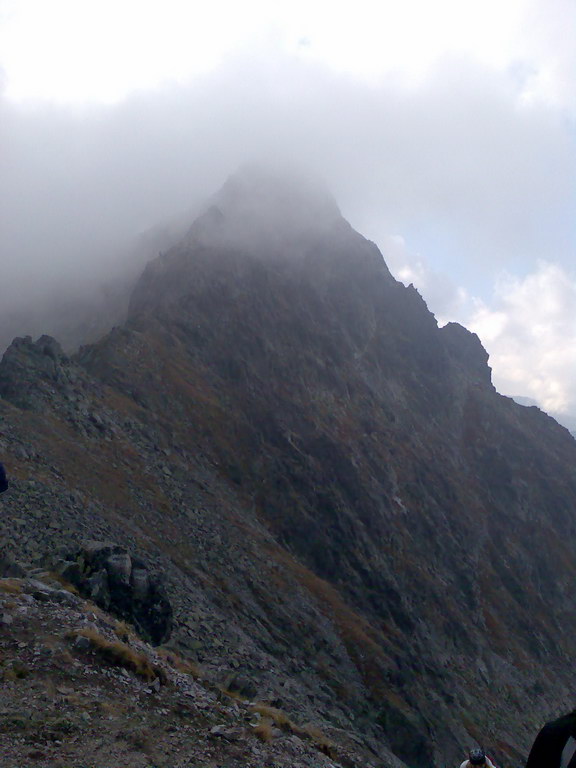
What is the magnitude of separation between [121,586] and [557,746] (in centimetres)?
2034

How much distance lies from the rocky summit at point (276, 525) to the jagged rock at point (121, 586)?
0.13 meters

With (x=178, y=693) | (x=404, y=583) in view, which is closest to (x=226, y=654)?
(x=178, y=693)

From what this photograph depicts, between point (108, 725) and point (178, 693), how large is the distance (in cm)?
317

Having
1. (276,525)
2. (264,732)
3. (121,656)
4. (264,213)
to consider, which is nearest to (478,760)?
(264,732)

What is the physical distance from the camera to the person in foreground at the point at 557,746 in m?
9.67

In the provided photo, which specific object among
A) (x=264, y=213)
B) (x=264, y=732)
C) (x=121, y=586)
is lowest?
(x=121, y=586)

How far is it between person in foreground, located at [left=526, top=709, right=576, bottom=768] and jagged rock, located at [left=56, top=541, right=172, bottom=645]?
734 inches

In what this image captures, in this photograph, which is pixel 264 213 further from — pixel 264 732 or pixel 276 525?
pixel 264 732

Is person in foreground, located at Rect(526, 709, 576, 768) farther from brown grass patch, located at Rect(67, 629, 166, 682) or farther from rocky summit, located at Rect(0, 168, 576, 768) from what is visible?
brown grass patch, located at Rect(67, 629, 166, 682)

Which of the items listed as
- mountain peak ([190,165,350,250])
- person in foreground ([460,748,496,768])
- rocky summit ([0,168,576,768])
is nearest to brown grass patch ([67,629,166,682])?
rocky summit ([0,168,576,768])

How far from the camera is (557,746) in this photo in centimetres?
988

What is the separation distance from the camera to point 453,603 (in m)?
75.7

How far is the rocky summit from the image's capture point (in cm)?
1711

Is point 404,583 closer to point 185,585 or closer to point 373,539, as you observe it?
point 373,539
